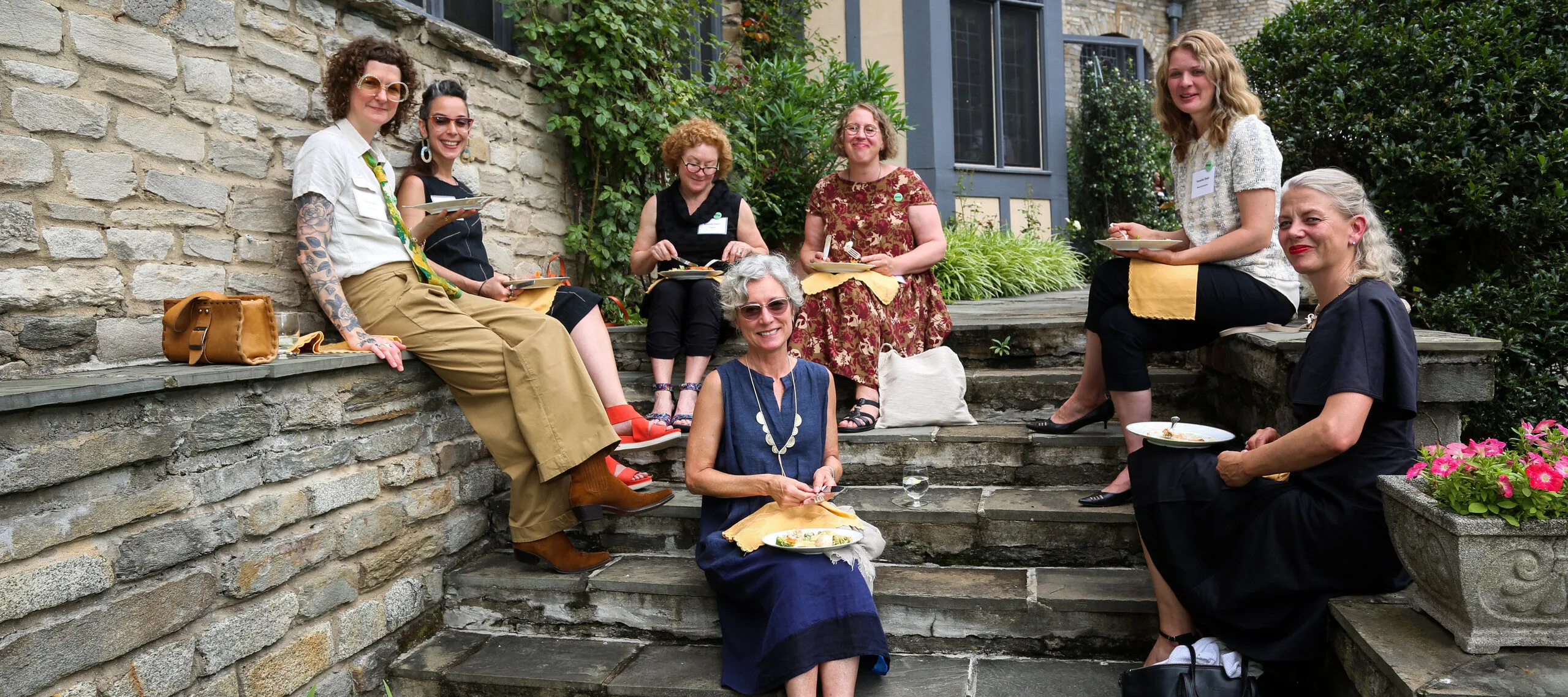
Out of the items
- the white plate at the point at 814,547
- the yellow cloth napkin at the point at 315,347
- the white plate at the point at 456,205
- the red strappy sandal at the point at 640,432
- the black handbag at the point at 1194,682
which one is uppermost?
the white plate at the point at 456,205

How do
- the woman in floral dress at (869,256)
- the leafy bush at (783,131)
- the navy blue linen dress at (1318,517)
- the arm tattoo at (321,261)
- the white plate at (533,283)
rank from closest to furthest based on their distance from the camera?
the navy blue linen dress at (1318,517)
the arm tattoo at (321,261)
the white plate at (533,283)
the woman in floral dress at (869,256)
the leafy bush at (783,131)

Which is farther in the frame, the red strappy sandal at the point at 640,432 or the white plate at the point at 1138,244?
the red strappy sandal at the point at 640,432

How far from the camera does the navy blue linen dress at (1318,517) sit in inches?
86.0

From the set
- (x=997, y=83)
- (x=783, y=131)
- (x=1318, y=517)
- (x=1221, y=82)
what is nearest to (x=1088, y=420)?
(x=1221, y=82)

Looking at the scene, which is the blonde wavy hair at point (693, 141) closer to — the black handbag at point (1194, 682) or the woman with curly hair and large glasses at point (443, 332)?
the woman with curly hair and large glasses at point (443, 332)

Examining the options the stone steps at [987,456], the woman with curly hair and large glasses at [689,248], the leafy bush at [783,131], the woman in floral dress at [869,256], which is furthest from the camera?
the leafy bush at [783,131]

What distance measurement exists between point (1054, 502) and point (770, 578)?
117cm

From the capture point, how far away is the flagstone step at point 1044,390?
3.80 m

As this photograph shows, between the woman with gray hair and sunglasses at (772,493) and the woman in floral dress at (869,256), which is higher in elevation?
the woman in floral dress at (869,256)

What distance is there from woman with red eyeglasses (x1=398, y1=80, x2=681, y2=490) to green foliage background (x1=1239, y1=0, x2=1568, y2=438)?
328 cm

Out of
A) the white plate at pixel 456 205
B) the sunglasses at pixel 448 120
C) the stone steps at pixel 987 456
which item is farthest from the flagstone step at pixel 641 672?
the sunglasses at pixel 448 120

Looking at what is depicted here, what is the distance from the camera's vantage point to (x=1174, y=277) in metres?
3.19

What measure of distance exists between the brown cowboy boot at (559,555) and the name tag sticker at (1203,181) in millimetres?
2357

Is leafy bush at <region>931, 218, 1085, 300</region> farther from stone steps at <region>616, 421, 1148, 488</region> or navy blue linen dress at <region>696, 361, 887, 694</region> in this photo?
navy blue linen dress at <region>696, 361, 887, 694</region>
